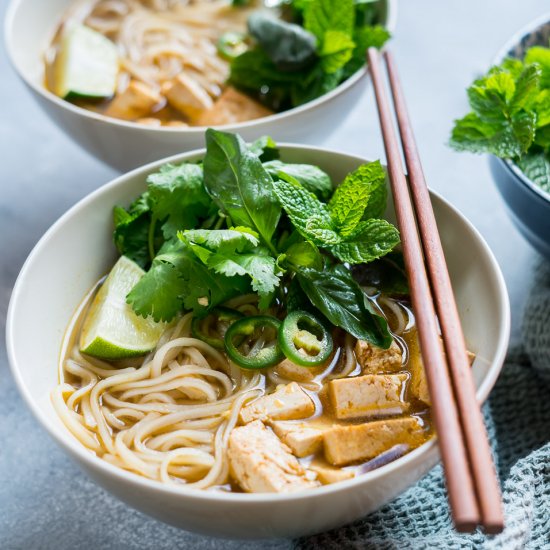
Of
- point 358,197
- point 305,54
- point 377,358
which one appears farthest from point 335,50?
point 377,358

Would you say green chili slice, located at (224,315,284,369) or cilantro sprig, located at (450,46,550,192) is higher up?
cilantro sprig, located at (450,46,550,192)

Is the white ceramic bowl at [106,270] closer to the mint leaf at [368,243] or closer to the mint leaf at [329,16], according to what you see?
the mint leaf at [368,243]

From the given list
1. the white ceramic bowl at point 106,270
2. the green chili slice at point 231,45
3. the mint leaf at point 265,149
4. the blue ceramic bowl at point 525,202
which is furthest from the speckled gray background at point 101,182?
the mint leaf at point 265,149

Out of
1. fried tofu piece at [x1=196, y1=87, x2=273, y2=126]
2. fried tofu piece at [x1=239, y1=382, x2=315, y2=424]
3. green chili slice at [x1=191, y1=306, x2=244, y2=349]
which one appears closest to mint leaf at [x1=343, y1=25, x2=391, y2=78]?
fried tofu piece at [x1=196, y1=87, x2=273, y2=126]

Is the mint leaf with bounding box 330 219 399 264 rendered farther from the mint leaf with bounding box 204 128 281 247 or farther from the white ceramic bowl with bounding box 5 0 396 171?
the white ceramic bowl with bounding box 5 0 396 171

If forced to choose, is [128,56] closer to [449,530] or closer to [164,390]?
[164,390]

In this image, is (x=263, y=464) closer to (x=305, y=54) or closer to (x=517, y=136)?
(x=517, y=136)
